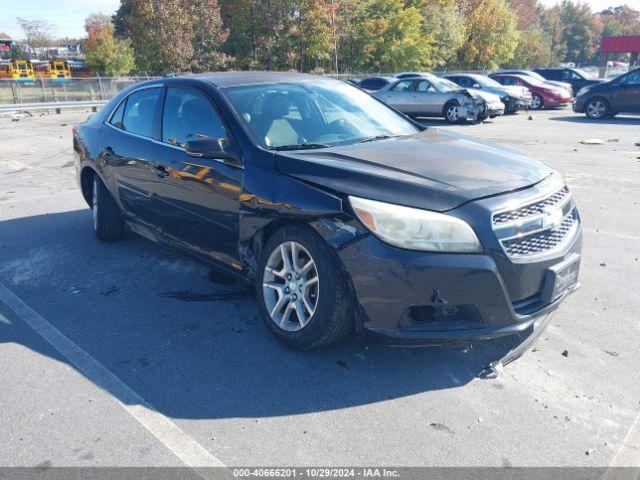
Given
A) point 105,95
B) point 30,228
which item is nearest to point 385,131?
→ point 30,228

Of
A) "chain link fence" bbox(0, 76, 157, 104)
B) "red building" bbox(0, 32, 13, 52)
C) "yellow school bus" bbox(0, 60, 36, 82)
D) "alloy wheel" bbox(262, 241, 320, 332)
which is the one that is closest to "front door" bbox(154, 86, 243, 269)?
"alloy wheel" bbox(262, 241, 320, 332)

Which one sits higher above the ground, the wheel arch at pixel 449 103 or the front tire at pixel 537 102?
the wheel arch at pixel 449 103

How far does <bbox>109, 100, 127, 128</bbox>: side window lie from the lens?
217 inches

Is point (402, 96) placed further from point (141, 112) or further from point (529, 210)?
point (529, 210)

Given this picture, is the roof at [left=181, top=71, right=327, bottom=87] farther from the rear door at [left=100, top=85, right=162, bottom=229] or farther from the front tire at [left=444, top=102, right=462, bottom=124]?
the front tire at [left=444, top=102, right=462, bottom=124]

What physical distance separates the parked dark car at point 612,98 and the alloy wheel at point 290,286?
18.0m

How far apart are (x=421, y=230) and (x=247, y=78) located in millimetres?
2360

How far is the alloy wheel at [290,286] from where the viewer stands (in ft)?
11.4

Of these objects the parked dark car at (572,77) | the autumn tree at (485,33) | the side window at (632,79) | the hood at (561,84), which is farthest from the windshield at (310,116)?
the autumn tree at (485,33)

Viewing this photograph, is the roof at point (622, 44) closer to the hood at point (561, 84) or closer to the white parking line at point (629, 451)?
the hood at point (561, 84)

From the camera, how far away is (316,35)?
38.4 meters

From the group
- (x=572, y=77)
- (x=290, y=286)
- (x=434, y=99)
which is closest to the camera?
(x=290, y=286)

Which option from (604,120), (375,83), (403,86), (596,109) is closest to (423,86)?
(403,86)

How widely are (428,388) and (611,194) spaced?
5930mm
